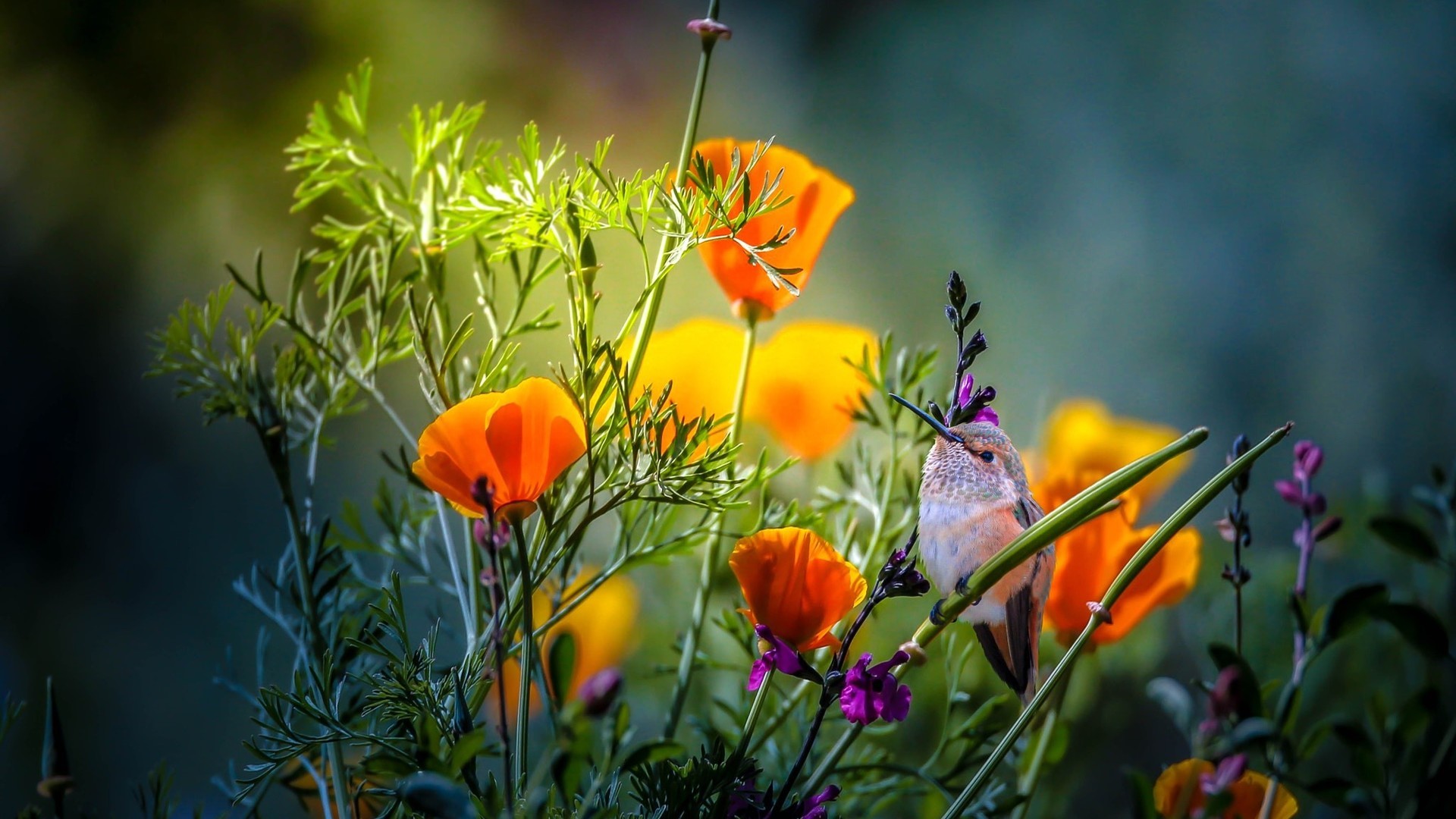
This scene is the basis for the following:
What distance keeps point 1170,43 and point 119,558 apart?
77 cm

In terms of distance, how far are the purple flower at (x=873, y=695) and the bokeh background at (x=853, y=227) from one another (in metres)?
0.31

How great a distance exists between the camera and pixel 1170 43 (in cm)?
73

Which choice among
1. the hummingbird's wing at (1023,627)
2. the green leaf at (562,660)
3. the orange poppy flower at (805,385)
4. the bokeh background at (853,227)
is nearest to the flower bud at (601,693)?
the green leaf at (562,660)

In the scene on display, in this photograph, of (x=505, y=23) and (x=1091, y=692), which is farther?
(x=505, y=23)

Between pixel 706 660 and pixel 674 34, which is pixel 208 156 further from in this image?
pixel 706 660

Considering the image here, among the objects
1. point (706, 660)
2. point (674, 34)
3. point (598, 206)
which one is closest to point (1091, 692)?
point (706, 660)

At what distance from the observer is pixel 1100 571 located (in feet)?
0.91

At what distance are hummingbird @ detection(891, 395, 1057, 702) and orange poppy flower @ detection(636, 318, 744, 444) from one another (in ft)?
0.39

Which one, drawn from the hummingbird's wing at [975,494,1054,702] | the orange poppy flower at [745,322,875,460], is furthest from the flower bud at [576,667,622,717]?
the orange poppy flower at [745,322,875,460]

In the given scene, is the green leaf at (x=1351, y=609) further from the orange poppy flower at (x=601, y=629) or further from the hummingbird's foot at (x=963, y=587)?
the orange poppy flower at (x=601, y=629)

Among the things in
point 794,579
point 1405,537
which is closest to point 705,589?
point 794,579

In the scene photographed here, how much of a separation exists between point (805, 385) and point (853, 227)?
1.24 feet

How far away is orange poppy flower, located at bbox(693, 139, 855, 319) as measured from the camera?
0.28 meters

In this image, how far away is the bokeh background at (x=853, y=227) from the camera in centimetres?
56
